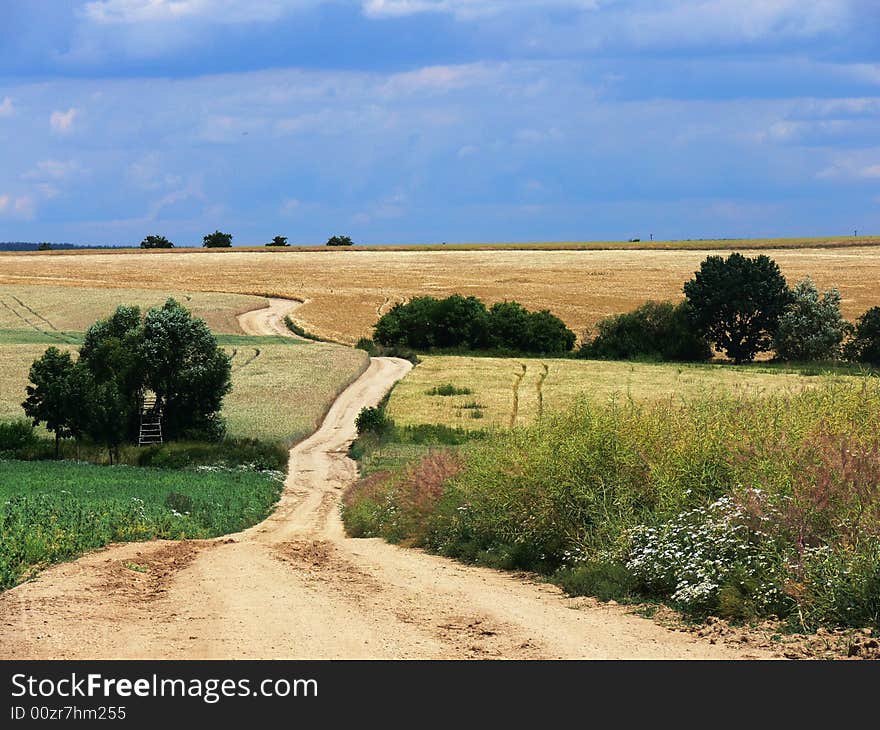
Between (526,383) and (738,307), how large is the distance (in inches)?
978

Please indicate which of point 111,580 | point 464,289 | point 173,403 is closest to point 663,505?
point 111,580

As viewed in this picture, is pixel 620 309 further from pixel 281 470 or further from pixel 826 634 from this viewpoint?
pixel 826 634

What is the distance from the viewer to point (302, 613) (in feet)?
37.4

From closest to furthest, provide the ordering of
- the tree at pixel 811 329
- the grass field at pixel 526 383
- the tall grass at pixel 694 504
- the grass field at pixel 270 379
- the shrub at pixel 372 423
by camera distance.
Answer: the tall grass at pixel 694 504
the shrub at pixel 372 423
the grass field at pixel 270 379
the grass field at pixel 526 383
the tree at pixel 811 329

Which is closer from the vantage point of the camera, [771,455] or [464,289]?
[771,455]

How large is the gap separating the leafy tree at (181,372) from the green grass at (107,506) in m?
8.56

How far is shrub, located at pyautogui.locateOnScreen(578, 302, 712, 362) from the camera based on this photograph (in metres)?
80.6

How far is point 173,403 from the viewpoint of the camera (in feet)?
162

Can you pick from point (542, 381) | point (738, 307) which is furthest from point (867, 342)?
point (542, 381)

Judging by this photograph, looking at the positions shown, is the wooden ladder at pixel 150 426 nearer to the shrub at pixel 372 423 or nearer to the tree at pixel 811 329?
the shrub at pixel 372 423

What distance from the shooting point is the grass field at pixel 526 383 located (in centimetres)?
5366

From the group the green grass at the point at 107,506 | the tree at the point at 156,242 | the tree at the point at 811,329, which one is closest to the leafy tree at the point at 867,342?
the tree at the point at 811,329

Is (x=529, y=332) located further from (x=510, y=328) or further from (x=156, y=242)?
(x=156, y=242)

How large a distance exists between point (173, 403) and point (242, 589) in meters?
37.9
